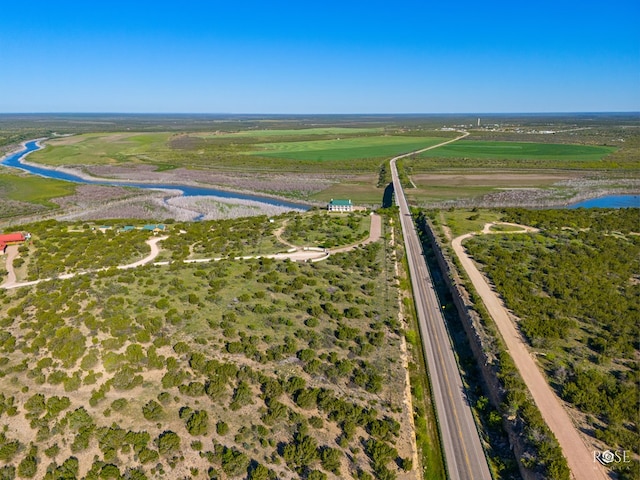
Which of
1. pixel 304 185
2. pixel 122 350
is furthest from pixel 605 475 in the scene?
pixel 304 185

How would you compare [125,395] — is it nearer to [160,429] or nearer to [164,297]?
[160,429]

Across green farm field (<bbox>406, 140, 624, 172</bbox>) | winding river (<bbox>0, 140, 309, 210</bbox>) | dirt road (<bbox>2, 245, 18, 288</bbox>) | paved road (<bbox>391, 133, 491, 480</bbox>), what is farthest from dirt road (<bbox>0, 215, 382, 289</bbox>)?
green farm field (<bbox>406, 140, 624, 172</bbox>)

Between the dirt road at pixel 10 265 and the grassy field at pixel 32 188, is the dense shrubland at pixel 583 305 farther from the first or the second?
the grassy field at pixel 32 188

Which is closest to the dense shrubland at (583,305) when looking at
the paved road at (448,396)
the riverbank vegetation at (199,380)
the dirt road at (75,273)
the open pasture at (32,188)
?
the paved road at (448,396)

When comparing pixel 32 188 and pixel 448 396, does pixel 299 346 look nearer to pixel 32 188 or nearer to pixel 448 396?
pixel 448 396

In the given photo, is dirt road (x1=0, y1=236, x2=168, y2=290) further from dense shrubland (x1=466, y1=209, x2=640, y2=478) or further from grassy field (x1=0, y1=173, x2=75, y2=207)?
grassy field (x1=0, y1=173, x2=75, y2=207)

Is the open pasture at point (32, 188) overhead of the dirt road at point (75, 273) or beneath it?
overhead
